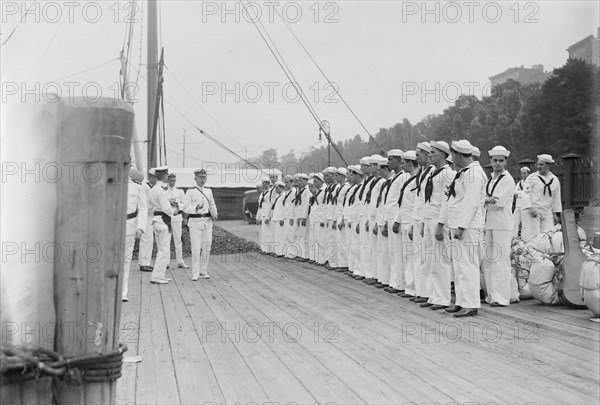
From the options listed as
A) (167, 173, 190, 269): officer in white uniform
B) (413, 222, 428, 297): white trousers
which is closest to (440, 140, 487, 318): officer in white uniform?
(413, 222, 428, 297): white trousers

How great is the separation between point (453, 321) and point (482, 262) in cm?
162

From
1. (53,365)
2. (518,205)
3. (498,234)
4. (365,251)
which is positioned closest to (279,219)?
(365,251)

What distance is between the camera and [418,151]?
28.2 feet

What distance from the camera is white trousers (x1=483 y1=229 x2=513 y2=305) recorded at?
26.3 ft

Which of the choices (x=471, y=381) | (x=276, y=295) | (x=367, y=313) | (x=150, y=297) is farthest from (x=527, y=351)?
(x=150, y=297)

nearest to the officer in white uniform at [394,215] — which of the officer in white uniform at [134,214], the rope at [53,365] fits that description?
the officer in white uniform at [134,214]

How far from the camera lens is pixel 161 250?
10.8 meters

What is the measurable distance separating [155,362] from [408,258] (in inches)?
193

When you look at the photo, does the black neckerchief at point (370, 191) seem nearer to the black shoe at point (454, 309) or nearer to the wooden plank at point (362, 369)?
the black shoe at point (454, 309)

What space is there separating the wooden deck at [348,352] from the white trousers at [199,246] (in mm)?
2080

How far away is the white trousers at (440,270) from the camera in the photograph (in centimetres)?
794

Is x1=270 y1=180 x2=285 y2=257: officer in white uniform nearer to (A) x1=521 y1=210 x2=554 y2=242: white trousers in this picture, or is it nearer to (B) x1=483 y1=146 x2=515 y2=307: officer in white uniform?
(A) x1=521 y1=210 x2=554 y2=242: white trousers

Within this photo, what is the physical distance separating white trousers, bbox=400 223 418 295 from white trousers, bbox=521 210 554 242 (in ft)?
11.4

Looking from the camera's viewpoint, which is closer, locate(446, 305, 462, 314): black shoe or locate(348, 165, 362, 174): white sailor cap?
locate(446, 305, 462, 314): black shoe
